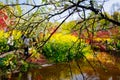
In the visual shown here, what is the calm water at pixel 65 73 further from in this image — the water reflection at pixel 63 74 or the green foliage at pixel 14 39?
the green foliage at pixel 14 39

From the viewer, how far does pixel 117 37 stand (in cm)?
385

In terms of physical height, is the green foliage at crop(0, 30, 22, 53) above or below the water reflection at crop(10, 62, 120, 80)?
above

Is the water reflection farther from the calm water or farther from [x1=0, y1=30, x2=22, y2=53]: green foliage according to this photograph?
[x1=0, y1=30, x2=22, y2=53]: green foliage

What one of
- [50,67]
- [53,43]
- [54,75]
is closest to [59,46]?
[53,43]

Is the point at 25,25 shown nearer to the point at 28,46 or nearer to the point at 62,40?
the point at 28,46

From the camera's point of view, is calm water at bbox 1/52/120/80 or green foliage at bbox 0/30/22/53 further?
calm water at bbox 1/52/120/80

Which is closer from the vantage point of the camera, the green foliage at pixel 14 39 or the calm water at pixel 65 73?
the green foliage at pixel 14 39

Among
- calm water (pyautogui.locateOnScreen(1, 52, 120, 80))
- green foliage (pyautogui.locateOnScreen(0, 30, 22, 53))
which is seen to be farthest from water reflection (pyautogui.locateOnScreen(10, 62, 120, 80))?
green foliage (pyautogui.locateOnScreen(0, 30, 22, 53))

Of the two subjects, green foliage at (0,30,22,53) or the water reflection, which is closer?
green foliage at (0,30,22,53)

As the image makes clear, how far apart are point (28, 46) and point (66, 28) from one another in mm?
810

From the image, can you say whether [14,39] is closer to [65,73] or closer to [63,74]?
[63,74]

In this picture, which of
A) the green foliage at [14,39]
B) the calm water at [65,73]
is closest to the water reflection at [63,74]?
the calm water at [65,73]

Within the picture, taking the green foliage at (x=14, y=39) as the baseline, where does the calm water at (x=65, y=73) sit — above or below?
below

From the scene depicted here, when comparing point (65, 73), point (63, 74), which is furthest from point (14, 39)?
point (65, 73)
